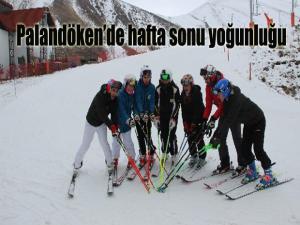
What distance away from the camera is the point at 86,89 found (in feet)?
55.6

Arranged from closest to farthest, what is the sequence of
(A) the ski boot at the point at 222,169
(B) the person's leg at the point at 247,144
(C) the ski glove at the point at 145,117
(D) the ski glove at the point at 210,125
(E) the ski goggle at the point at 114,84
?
1. (B) the person's leg at the point at 247,144
2. (E) the ski goggle at the point at 114,84
3. (D) the ski glove at the point at 210,125
4. (A) the ski boot at the point at 222,169
5. (C) the ski glove at the point at 145,117

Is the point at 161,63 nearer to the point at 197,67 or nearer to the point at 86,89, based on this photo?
the point at 197,67

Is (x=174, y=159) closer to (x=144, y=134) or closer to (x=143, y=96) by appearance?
(x=144, y=134)

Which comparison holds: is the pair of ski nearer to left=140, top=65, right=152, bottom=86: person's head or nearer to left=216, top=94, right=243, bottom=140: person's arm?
left=216, top=94, right=243, bottom=140: person's arm

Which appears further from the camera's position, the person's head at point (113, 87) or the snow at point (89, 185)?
the person's head at point (113, 87)

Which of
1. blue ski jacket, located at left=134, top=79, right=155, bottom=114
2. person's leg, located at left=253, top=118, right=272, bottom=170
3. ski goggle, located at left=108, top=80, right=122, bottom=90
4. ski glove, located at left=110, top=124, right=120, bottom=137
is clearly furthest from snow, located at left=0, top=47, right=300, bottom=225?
ski goggle, located at left=108, top=80, right=122, bottom=90

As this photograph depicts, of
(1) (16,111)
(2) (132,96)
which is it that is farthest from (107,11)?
(2) (132,96)

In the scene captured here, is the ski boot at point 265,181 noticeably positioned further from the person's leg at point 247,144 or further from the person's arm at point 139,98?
the person's arm at point 139,98

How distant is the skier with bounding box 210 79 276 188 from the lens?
618 centimetres

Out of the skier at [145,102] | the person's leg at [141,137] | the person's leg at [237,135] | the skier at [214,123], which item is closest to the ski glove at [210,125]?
the skier at [214,123]

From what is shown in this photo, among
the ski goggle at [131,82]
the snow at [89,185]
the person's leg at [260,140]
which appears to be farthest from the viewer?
the ski goggle at [131,82]

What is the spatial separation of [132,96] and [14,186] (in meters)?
2.73

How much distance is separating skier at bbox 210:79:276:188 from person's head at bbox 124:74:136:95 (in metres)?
1.66

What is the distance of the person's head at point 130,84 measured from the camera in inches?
280
